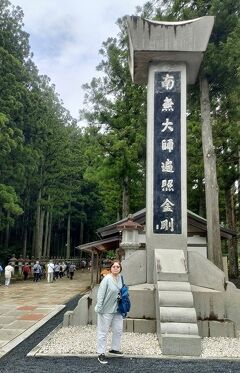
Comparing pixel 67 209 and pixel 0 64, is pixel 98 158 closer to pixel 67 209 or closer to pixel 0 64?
pixel 0 64

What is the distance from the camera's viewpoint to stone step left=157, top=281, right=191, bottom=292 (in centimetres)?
731

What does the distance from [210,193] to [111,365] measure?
8.42 metres

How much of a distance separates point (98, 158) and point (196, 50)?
11271 mm

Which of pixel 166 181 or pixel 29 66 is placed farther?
pixel 29 66

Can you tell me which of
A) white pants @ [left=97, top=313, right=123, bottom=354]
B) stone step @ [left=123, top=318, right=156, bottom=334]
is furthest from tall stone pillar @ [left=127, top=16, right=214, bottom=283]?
white pants @ [left=97, top=313, right=123, bottom=354]

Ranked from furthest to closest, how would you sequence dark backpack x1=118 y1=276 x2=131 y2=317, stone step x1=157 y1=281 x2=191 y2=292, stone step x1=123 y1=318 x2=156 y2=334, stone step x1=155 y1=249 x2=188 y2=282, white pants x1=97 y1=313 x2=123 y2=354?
stone step x1=155 y1=249 x2=188 y2=282, stone step x1=123 y1=318 x2=156 y2=334, stone step x1=157 y1=281 x2=191 y2=292, dark backpack x1=118 y1=276 x2=131 y2=317, white pants x1=97 y1=313 x2=123 y2=354

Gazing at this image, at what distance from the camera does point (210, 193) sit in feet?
41.5

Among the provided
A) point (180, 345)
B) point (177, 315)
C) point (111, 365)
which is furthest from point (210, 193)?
point (111, 365)

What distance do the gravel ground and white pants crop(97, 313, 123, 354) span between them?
211 mm

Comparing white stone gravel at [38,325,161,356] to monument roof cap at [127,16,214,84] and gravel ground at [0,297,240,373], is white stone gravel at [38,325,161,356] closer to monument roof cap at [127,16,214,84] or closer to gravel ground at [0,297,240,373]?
gravel ground at [0,297,240,373]

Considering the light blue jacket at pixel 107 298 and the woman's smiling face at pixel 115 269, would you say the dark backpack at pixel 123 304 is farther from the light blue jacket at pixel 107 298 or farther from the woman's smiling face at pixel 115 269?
the woman's smiling face at pixel 115 269

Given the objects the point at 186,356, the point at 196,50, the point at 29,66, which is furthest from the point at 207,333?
the point at 29,66

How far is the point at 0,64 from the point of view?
2164 cm

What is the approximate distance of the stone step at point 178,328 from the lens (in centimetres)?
618
